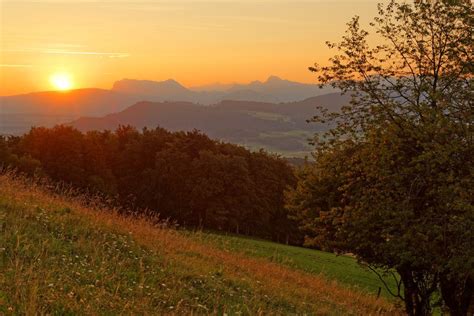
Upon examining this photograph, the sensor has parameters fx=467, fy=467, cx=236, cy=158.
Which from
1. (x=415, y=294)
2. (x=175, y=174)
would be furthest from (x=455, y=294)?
(x=175, y=174)

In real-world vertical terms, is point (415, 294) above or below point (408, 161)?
below

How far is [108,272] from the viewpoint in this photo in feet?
36.8

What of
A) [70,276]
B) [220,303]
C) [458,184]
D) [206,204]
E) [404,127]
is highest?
[404,127]

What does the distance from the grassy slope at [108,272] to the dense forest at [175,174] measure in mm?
55328

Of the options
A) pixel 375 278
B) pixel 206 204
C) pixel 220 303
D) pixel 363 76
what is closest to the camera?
pixel 220 303

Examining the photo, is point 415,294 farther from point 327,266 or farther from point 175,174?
point 175,174

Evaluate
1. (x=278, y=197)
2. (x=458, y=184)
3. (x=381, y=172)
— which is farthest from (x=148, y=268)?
(x=278, y=197)

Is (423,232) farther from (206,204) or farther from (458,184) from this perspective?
(206,204)

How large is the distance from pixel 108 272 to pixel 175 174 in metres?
68.7

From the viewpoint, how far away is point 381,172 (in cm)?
1706

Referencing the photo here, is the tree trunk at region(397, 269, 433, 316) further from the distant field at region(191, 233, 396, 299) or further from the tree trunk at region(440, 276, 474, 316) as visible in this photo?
the distant field at region(191, 233, 396, 299)

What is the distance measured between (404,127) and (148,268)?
417 inches

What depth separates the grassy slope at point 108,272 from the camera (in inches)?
352

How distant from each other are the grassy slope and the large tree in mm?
3415
